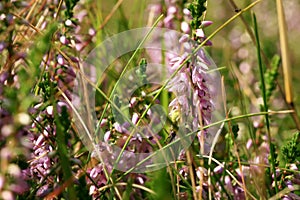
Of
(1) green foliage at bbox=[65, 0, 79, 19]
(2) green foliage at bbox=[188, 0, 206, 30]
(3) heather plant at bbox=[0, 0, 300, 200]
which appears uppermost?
(1) green foliage at bbox=[65, 0, 79, 19]

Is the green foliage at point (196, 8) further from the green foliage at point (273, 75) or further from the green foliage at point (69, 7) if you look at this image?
the green foliage at point (273, 75)

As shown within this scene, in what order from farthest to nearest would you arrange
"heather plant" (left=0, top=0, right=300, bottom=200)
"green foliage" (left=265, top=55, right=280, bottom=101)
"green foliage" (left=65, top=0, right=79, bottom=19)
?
"green foliage" (left=265, top=55, right=280, bottom=101)
"green foliage" (left=65, top=0, right=79, bottom=19)
"heather plant" (left=0, top=0, right=300, bottom=200)

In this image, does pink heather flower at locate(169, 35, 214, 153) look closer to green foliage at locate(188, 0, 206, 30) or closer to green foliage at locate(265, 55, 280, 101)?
green foliage at locate(188, 0, 206, 30)

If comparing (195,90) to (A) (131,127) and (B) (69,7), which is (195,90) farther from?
(B) (69,7)

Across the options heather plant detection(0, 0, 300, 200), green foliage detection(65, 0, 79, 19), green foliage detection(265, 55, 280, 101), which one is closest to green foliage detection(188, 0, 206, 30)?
heather plant detection(0, 0, 300, 200)

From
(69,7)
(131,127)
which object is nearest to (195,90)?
(131,127)

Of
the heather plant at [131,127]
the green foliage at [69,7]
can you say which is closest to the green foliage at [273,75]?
the heather plant at [131,127]

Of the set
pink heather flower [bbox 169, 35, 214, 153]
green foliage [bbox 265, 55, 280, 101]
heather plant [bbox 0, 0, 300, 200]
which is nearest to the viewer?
heather plant [bbox 0, 0, 300, 200]

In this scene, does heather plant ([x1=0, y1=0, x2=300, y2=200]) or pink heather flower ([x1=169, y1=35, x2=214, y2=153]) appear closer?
heather plant ([x1=0, y1=0, x2=300, y2=200])

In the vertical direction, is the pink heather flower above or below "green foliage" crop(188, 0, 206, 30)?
below

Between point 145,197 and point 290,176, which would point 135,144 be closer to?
point 145,197

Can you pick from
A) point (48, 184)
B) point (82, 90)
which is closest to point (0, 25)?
point (48, 184)
